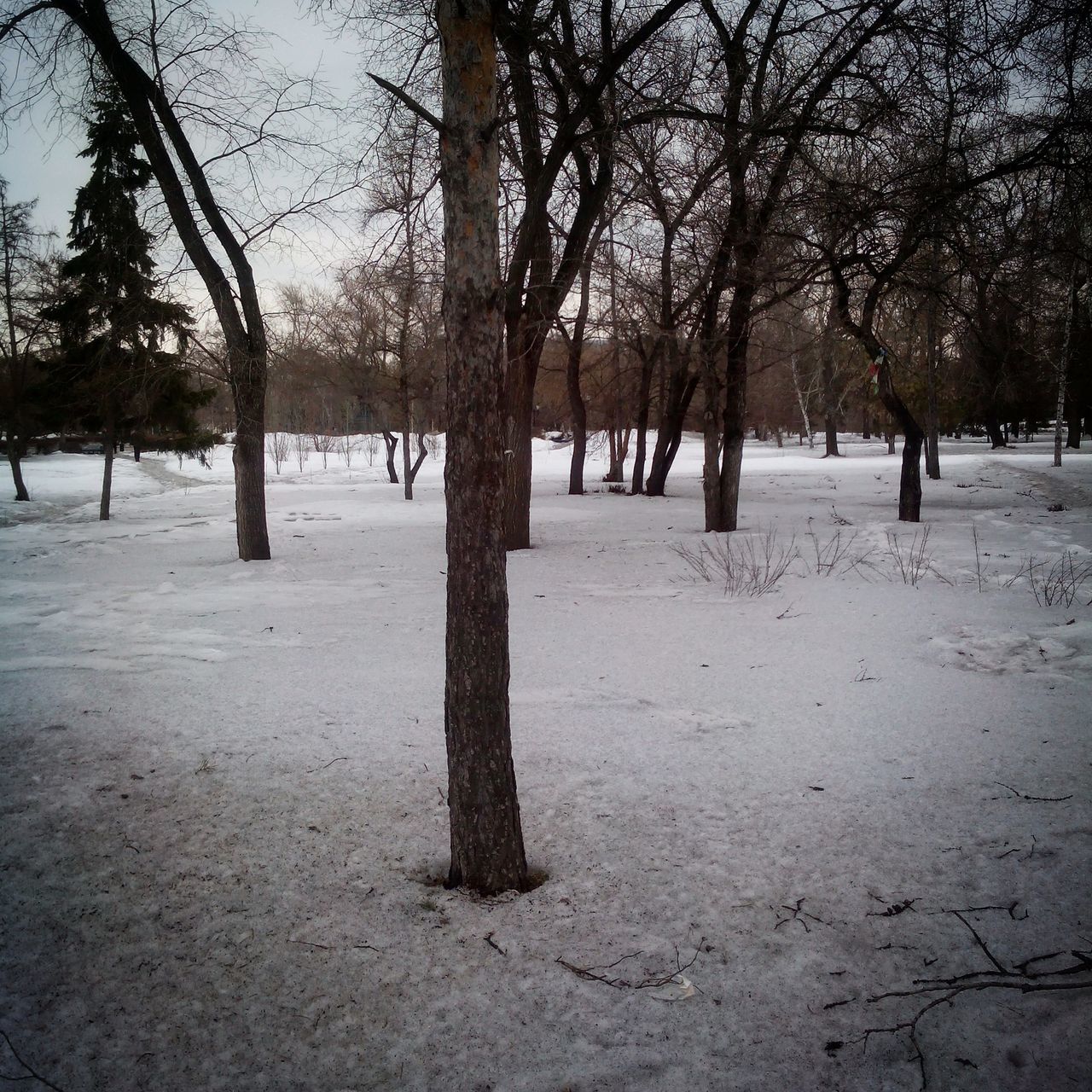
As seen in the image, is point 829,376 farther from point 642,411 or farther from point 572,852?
point 572,852

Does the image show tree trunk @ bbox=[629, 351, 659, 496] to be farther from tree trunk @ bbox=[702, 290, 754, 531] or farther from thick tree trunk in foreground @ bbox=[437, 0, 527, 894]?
thick tree trunk in foreground @ bbox=[437, 0, 527, 894]

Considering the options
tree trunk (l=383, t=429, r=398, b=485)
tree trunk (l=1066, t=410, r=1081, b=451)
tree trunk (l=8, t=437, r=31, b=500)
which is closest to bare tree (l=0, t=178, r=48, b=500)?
tree trunk (l=8, t=437, r=31, b=500)

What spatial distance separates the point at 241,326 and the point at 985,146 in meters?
9.50

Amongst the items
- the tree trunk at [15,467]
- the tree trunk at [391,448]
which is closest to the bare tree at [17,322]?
the tree trunk at [15,467]

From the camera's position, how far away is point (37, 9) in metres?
7.49

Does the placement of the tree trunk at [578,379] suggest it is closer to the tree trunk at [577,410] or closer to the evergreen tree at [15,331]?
the tree trunk at [577,410]

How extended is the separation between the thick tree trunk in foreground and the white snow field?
285 mm

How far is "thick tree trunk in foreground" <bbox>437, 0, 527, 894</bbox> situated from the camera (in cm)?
238

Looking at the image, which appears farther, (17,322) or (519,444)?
(17,322)

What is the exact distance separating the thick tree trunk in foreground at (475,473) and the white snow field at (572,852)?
28 cm

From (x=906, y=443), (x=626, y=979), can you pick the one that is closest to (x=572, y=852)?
(x=626, y=979)

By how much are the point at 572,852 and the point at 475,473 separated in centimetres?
166

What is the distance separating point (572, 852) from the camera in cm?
296

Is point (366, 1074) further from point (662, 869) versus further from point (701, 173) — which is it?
point (701, 173)
